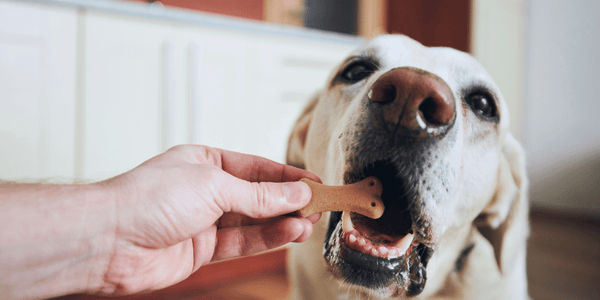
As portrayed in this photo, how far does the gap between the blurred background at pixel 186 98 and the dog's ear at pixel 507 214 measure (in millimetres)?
1053

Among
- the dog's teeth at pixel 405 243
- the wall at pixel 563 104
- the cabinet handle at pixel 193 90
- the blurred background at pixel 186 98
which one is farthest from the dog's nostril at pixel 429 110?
the wall at pixel 563 104

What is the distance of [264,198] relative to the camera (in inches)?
30.4

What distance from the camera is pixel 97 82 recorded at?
2.20 metres

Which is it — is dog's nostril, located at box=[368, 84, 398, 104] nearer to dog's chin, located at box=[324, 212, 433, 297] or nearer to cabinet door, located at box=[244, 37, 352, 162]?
dog's chin, located at box=[324, 212, 433, 297]

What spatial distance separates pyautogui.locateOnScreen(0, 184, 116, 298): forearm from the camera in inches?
24.2

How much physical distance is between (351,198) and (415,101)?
26 cm

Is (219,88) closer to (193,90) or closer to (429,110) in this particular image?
(193,90)

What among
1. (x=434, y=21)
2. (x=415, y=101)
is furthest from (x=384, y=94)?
(x=434, y=21)

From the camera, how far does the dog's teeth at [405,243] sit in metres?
0.90

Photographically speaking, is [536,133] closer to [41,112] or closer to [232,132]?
[232,132]

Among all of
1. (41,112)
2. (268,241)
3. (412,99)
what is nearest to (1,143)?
(41,112)

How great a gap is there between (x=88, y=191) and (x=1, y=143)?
180cm

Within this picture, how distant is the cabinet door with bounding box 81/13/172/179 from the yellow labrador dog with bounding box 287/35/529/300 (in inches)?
50.6

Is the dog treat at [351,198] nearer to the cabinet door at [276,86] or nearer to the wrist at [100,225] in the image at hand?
the wrist at [100,225]
